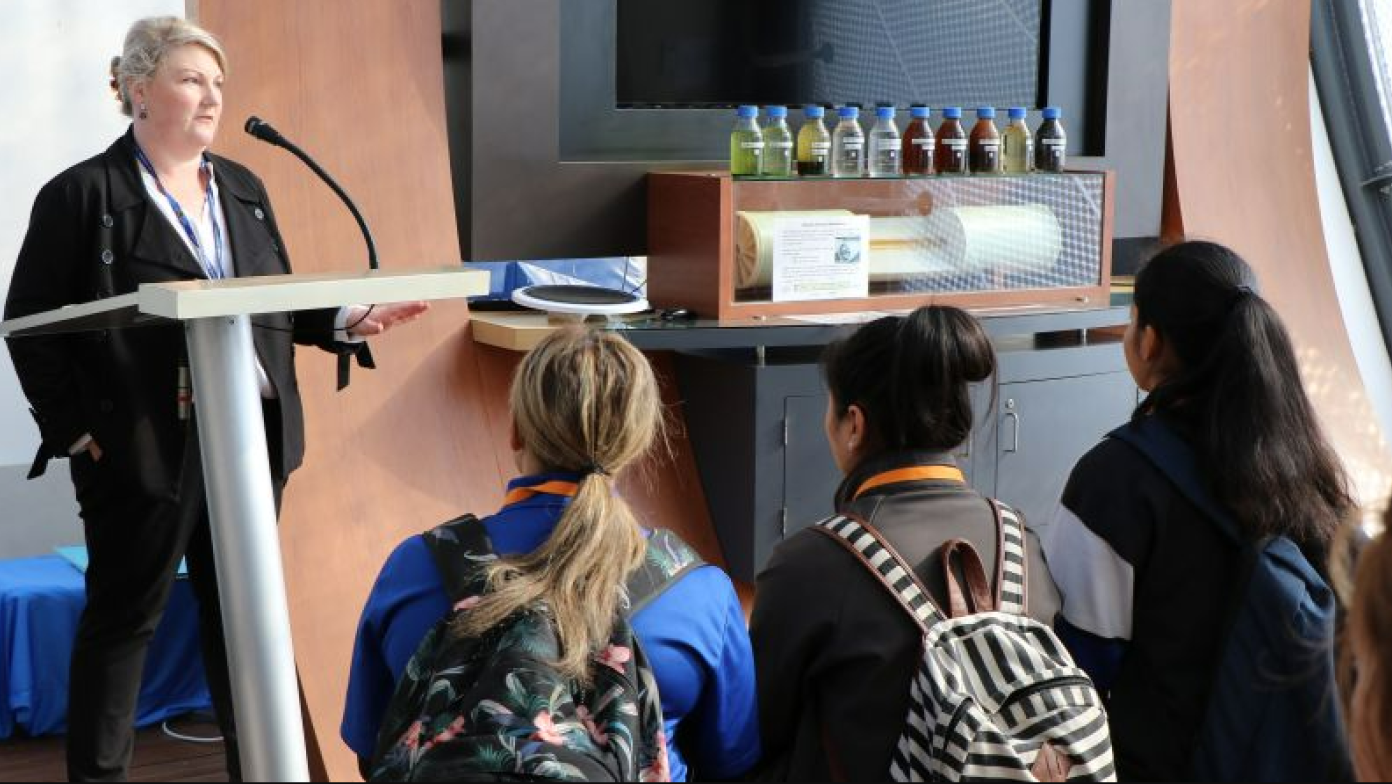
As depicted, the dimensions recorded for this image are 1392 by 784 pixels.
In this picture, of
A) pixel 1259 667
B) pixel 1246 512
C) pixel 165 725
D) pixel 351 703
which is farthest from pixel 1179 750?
pixel 165 725

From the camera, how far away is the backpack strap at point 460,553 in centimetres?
152

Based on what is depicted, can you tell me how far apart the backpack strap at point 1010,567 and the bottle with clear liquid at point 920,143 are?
5.90 feet

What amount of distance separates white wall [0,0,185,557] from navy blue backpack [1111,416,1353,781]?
10.5 ft

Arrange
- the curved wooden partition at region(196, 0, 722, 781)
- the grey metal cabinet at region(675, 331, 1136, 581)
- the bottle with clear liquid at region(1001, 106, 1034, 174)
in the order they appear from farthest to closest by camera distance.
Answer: the bottle with clear liquid at region(1001, 106, 1034, 174) → the grey metal cabinet at region(675, 331, 1136, 581) → the curved wooden partition at region(196, 0, 722, 781)

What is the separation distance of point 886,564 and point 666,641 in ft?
0.99

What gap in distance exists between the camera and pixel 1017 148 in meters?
3.75

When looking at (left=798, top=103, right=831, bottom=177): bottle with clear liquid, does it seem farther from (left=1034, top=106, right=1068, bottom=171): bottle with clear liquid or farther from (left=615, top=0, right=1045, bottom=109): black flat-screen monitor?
(left=1034, top=106, right=1068, bottom=171): bottle with clear liquid

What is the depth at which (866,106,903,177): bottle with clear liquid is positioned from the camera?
352cm

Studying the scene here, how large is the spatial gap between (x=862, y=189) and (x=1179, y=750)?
1815 millimetres

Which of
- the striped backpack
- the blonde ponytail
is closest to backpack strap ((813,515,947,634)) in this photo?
the striped backpack

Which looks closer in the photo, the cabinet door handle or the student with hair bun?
the student with hair bun

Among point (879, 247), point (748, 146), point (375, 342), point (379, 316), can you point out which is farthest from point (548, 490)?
point (879, 247)

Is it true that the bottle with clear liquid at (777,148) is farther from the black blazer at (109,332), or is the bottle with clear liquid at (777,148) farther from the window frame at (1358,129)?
the window frame at (1358,129)

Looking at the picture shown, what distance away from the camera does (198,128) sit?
261 cm
